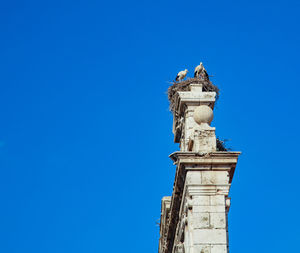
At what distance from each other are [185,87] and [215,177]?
20.9 feet

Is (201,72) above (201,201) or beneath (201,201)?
above

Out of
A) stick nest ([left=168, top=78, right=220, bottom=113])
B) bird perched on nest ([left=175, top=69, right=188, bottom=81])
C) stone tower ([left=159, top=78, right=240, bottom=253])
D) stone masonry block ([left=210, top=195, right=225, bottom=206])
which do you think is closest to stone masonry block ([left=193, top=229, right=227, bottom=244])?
stone tower ([left=159, top=78, right=240, bottom=253])

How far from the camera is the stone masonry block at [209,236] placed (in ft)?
44.7

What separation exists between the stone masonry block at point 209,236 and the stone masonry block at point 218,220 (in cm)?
12

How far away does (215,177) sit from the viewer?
566 inches

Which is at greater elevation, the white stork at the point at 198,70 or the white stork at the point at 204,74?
the white stork at the point at 198,70

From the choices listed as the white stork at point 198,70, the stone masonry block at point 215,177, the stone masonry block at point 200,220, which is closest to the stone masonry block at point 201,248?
the stone masonry block at point 200,220

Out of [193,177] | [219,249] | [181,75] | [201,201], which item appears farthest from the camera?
[181,75]

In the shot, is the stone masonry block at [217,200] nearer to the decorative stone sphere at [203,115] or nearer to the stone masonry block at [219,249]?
the stone masonry block at [219,249]

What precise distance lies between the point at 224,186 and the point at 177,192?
6.37ft

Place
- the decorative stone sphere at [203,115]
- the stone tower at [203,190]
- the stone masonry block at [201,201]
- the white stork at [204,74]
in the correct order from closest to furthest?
the stone tower at [203,190]
the stone masonry block at [201,201]
the decorative stone sphere at [203,115]
the white stork at [204,74]

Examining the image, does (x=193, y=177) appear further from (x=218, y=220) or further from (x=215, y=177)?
(x=218, y=220)

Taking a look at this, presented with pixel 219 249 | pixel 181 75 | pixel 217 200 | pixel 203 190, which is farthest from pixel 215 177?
pixel 181 75

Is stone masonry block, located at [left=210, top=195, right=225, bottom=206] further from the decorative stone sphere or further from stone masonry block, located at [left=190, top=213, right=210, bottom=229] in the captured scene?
the decorative stone sphere
